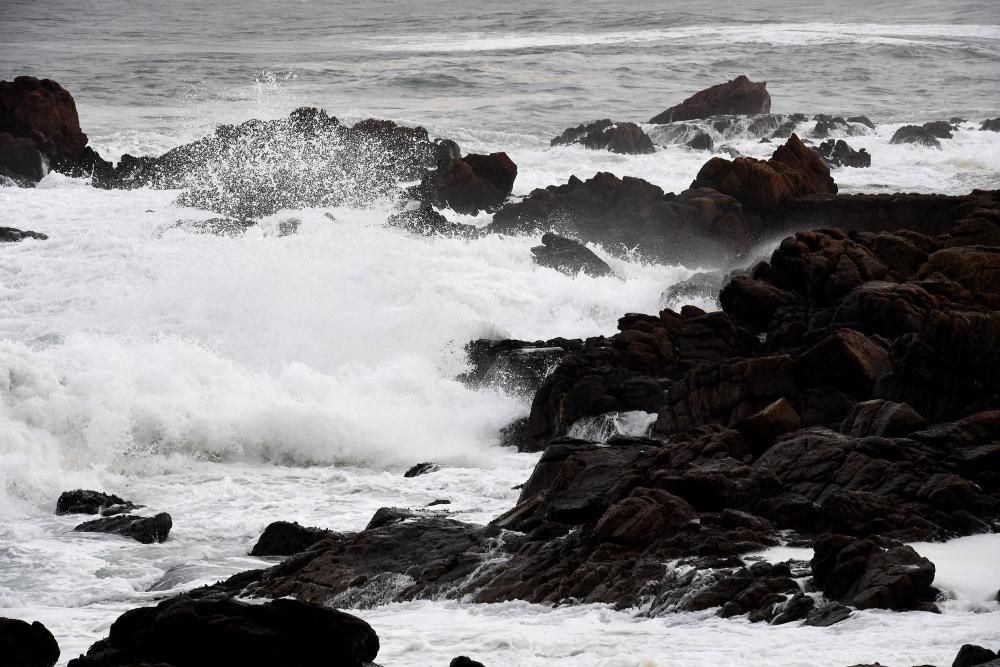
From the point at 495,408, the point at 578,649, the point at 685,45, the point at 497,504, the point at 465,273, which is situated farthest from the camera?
the point at 685,45

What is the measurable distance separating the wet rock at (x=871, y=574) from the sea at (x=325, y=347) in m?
0.15

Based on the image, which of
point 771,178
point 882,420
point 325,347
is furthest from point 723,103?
point 882,420

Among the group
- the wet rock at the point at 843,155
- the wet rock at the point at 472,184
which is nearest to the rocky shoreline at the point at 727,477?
the wet rock at the point at 472,184

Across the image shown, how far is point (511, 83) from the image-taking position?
50.2 m

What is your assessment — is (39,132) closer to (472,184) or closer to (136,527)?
(472,184)

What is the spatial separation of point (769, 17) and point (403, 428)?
2627 inches

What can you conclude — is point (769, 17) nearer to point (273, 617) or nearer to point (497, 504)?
point (497, 504)

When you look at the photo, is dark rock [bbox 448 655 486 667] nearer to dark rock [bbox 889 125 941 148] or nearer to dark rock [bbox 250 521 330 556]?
dark rock [bbox 250 521 330 556]

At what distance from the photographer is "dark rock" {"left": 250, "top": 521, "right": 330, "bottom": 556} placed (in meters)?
11.5

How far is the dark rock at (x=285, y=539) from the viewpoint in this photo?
37.8 feet

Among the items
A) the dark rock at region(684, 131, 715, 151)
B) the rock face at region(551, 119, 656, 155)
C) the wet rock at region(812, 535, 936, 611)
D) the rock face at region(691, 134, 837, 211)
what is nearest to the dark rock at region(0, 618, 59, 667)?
the wet rock at region(812, 535, 936, 611)

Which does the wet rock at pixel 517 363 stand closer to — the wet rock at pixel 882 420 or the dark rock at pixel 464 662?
the wet rock at pixel 882 420

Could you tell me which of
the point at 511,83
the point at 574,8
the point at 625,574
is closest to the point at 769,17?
the point at 574,8

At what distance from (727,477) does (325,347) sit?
34.7ft
